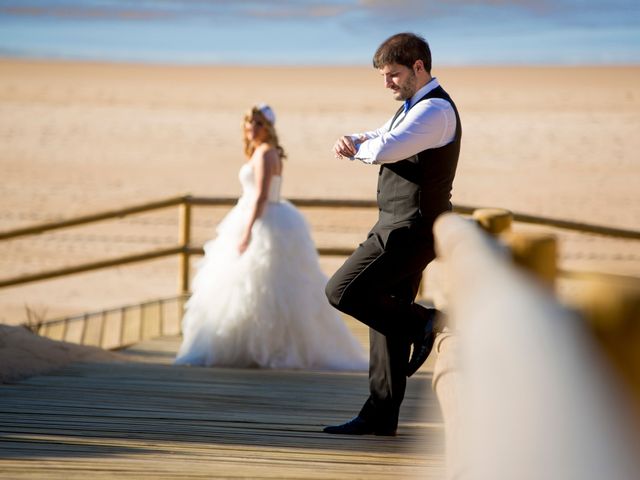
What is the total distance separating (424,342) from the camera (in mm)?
4887

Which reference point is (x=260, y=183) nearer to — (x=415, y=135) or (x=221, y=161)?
(x=415, y=135)

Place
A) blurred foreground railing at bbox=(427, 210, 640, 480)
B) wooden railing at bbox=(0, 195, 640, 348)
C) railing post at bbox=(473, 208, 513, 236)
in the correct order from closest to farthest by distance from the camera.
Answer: blurred foreground railing at bbox=(427, 210, 640, 480) < railing post at bbox=(473, 208, 513, 236) < wooden railing at bbox=(0, 195, 640, 348)

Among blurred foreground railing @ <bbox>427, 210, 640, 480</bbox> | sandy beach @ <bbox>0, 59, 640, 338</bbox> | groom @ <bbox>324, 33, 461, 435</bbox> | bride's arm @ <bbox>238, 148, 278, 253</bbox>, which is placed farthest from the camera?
sandy beach @ <bbox>0, 59, 640, 338</bbox>

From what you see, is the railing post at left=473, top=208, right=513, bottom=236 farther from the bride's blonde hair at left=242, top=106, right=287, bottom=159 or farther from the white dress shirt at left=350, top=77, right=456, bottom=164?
the bride's blonde hair at left=242, top=106, right=287, bottom=159

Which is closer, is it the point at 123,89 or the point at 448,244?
the point at 448,244

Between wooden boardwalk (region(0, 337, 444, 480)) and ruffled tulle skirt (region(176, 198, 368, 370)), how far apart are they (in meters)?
0.46

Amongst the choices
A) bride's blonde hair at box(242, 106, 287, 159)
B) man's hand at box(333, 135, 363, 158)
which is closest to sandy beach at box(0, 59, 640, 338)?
bride's blonde hair at box(242, 106, 287, 159)

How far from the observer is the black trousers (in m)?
→ 4.75

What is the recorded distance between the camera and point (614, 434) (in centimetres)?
162

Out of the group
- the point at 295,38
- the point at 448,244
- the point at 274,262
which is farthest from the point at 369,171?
the point at 295,38

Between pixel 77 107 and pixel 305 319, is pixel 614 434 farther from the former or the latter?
pixel 77 107

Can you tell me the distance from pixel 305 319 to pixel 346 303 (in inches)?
113

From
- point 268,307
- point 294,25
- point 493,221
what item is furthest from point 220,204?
point 294,25

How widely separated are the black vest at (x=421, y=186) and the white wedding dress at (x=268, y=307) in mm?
2910
